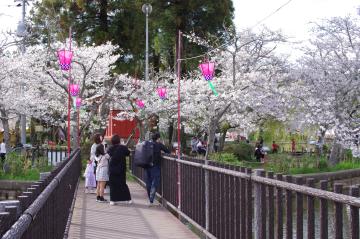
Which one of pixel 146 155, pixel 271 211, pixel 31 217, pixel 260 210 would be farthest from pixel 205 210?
pixel 31 217

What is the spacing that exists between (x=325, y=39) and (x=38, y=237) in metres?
22.4

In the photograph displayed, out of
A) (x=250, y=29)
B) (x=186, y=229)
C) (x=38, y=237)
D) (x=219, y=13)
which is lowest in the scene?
(x=186, y=229)

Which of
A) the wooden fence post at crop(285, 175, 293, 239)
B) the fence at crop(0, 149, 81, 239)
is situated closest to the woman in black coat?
the fence at crop(0, 149, 81, 239)

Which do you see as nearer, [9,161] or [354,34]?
[9,161]

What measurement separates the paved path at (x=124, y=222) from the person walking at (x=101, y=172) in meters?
0.27

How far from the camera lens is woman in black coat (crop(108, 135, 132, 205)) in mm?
11312

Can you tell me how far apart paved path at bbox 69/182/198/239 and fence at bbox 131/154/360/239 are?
1.19ft

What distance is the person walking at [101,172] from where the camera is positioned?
39.1 ft

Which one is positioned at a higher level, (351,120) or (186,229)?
(351,120)

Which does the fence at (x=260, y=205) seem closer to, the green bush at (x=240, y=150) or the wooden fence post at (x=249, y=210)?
the wooden fence post at (x=249, y=210)

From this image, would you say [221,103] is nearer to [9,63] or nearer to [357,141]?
[357,141]

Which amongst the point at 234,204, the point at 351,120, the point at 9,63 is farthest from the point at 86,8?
the point at 234,204

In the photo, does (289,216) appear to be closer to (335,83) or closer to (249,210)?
(249,210)

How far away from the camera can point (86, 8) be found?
34.2 metres
